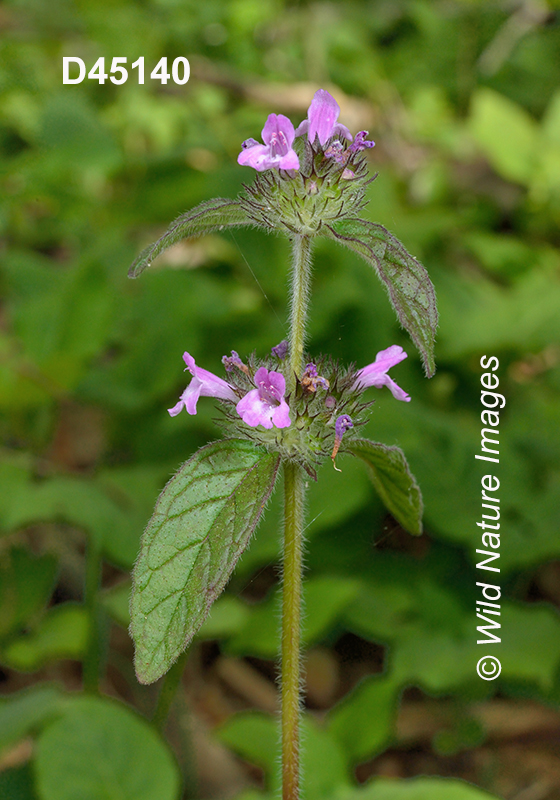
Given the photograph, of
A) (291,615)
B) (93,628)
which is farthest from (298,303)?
(93,628)

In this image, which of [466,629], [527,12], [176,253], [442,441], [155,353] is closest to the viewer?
[466,629]

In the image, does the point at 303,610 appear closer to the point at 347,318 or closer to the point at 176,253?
the point at 347,318

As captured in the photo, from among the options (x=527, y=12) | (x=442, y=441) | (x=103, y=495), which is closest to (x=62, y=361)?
(x=103, y=495)

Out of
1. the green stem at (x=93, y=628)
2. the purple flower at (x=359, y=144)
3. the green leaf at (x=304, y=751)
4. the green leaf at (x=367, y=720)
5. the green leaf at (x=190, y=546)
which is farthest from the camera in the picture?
the green stem at (x=93, y=628)

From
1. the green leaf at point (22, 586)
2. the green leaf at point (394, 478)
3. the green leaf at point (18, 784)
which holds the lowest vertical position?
the green leaf at point (18, 784)

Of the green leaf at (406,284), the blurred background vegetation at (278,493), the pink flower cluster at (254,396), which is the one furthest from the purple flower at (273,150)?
the blurred background vegetation at (278,493)

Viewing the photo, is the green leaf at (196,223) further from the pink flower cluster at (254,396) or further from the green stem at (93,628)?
the green stem at (93,628)
